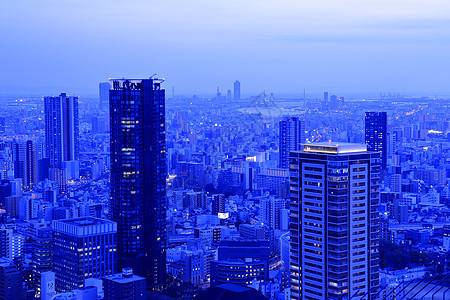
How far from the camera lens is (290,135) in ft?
58.6

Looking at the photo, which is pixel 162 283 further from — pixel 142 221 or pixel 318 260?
pixel 318 260

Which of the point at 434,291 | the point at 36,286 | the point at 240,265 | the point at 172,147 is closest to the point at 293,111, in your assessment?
the point at 172,147

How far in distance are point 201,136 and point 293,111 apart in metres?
4.70

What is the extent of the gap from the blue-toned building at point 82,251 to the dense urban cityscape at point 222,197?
0.02 m

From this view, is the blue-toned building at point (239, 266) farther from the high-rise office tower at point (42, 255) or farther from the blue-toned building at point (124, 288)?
the high-rise office tower at point (42, 255)

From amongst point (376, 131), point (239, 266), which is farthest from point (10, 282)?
point (376, 131)

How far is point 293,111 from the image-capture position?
15320 mm

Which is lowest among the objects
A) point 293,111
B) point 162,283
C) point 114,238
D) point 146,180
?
point 162,283

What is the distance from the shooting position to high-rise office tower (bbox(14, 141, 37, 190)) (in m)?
21.9

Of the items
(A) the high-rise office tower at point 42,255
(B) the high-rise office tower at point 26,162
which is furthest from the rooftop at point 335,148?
(B) the high-rise office tower at point 26,162

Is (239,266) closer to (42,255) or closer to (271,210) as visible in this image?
(42,255)

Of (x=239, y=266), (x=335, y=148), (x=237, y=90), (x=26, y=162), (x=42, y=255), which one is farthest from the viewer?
(x=26, y=162)

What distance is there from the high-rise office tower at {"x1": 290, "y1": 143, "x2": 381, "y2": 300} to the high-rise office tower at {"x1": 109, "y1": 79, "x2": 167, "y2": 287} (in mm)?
4373

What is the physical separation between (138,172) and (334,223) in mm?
4978
